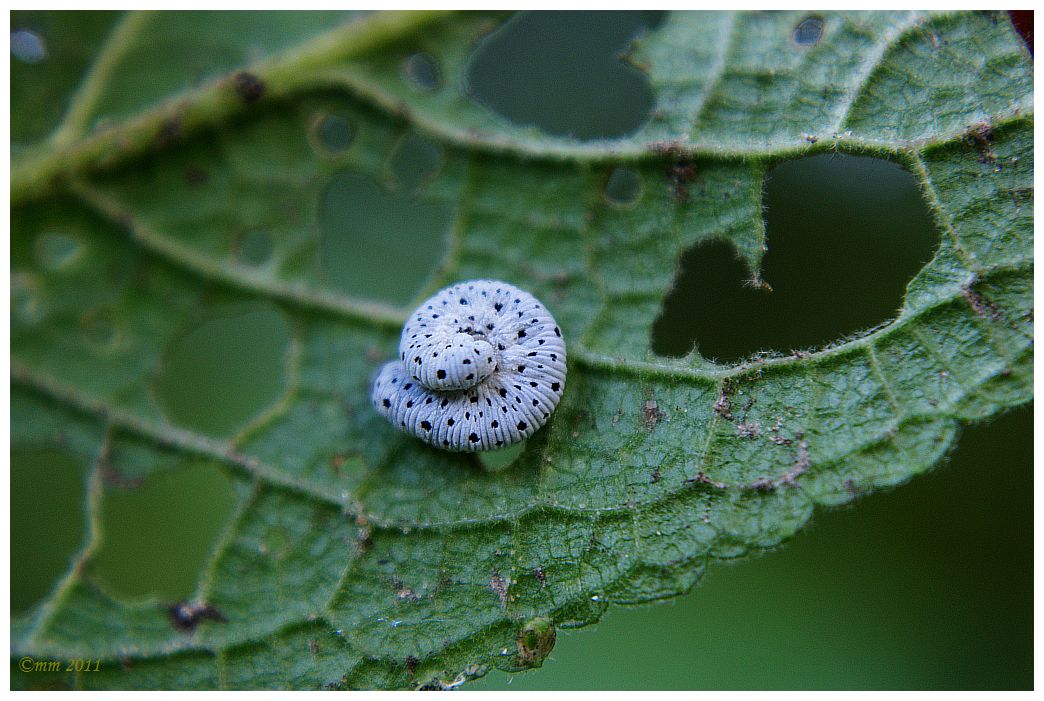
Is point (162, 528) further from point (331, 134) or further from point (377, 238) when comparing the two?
point (331, 134)

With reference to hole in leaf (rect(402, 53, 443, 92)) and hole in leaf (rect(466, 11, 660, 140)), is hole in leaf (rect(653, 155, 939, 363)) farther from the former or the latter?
hole in leaf (rect(402, 53, 443, 92))

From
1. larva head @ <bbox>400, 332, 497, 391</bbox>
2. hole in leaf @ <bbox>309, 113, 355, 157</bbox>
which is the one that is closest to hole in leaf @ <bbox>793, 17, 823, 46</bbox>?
larva head @ <bbox>400, 332, 497, 391</bbox>

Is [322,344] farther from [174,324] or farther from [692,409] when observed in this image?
[692,409]

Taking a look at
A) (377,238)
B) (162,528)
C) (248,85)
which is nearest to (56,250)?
(248,85)

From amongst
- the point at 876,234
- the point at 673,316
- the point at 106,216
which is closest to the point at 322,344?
the point at 106,216

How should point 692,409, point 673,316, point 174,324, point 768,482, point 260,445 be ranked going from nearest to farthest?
point 768,482 < point 692,409 < point 673,316 < point 260,445 < point 174,324

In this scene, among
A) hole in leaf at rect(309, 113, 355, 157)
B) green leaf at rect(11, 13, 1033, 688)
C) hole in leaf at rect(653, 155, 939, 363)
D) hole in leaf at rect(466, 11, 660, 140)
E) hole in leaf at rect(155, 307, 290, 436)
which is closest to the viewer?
green leaf at rect(11, 13, 1033, 688)
